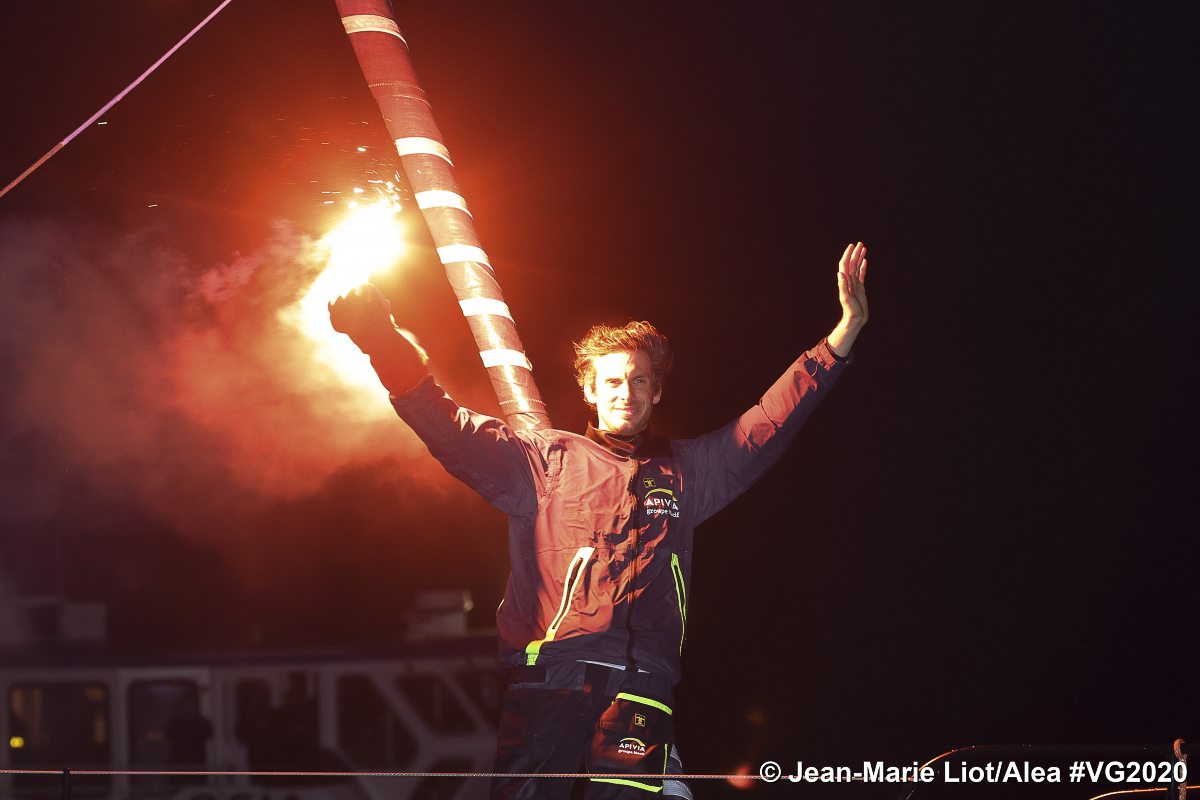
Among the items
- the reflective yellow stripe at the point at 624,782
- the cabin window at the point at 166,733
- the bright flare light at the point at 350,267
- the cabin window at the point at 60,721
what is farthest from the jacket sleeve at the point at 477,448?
the cabin window at the point at 60,721

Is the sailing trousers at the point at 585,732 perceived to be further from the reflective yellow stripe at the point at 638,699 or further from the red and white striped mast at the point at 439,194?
the red and white striped mast at the point at 439,194

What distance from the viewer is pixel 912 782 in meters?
1.76

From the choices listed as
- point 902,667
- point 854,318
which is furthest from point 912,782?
point 902,667

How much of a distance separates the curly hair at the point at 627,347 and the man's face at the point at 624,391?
16mm

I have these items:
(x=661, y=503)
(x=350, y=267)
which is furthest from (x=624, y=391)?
(x=350, y=267)

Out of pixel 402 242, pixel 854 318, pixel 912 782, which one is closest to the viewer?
pixel 912 782

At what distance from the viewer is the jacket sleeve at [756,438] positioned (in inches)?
78.0

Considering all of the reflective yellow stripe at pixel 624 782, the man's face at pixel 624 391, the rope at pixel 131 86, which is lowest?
the reflective yellow stripe at pixel 624 782

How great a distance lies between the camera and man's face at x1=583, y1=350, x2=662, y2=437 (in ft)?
6.86

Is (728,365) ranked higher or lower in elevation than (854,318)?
higher

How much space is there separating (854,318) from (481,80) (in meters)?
Answer: 1.59

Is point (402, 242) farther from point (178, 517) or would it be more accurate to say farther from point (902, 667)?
point (902, 667)

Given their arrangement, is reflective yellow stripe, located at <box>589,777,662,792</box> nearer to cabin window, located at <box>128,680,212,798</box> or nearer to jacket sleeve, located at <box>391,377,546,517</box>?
jacket sleeve, located at <box>391,377,546,517</box>

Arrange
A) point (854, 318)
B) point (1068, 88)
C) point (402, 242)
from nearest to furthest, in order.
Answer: point (854, 318) < point (402, 242) < point (1068, 88)
